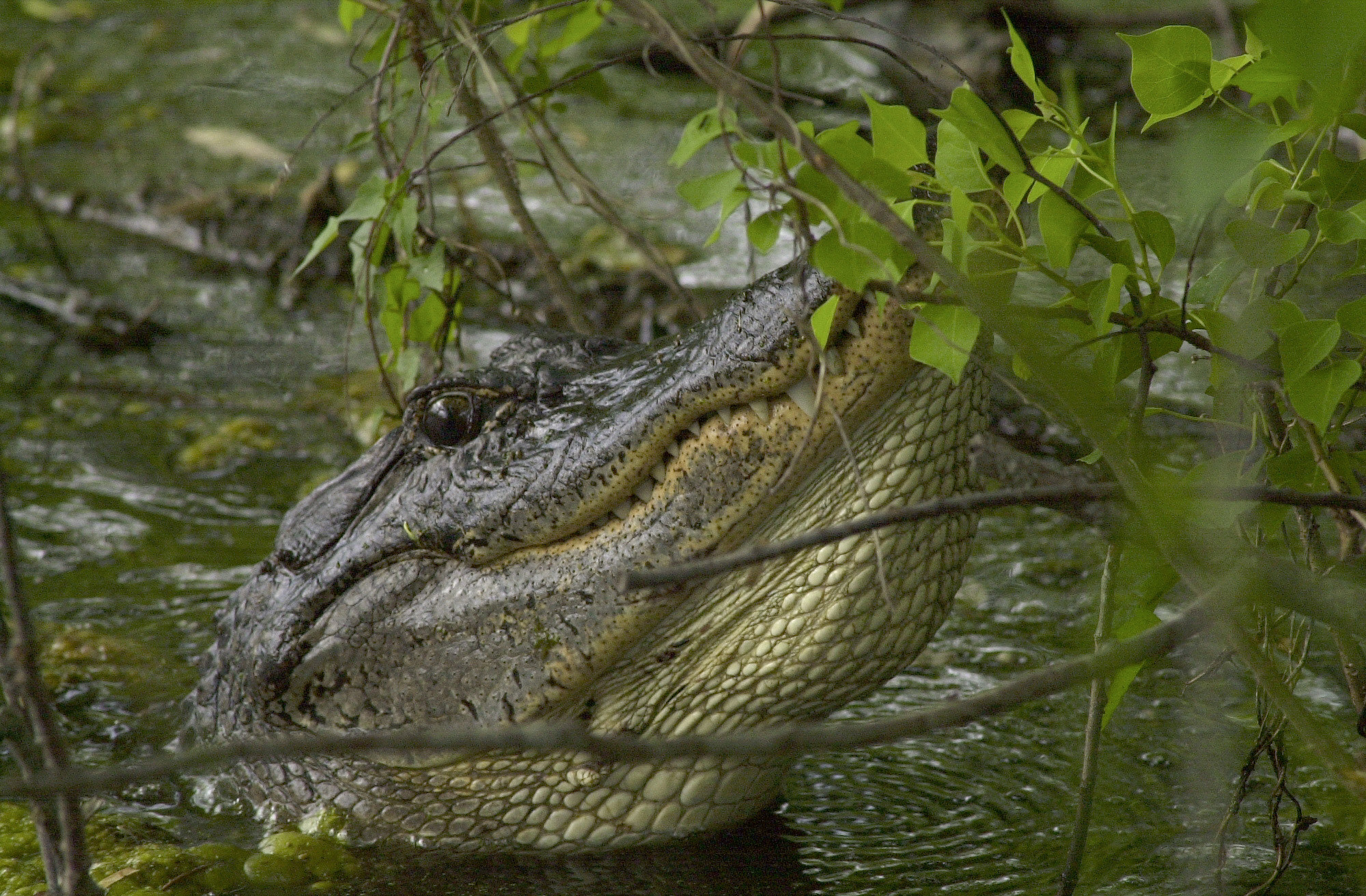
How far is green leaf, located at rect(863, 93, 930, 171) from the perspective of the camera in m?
1.74

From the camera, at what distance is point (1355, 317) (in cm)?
179

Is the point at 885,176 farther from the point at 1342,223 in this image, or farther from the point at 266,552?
the point at 266,552

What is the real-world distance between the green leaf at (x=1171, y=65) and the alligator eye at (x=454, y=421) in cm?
137

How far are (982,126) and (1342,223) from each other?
1.67 feet

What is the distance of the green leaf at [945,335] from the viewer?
1.76m

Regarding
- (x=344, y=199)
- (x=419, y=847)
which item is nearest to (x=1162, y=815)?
(x=419, y=847)

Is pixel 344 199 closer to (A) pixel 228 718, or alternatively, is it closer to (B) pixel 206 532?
(B) pixel 206 532

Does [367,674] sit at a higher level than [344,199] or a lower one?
lower

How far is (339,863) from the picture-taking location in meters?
2.61

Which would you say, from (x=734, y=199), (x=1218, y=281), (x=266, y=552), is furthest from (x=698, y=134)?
(x=266, y=552)

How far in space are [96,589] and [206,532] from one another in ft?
1.47

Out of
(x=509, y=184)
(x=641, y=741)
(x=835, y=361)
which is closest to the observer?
(x=641, y=741)

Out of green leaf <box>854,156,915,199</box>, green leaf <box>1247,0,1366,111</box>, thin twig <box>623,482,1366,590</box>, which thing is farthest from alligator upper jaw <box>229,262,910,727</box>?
green leaf <box>1247,0,1366,111</box>

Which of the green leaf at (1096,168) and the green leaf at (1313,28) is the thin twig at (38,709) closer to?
the green leaf at (1313,28)
